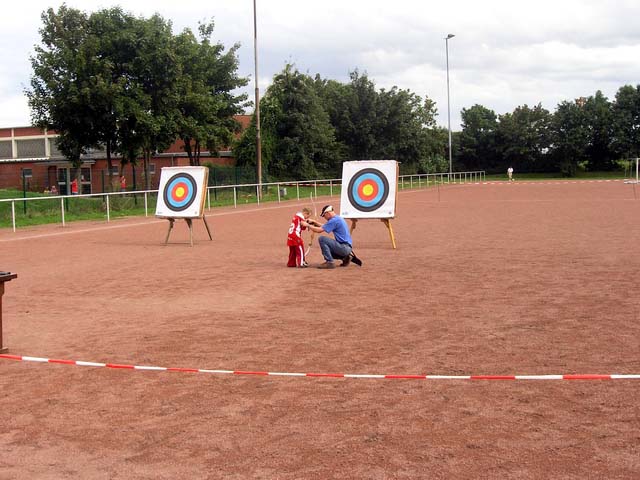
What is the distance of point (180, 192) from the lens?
837 inches

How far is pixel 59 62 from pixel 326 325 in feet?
103

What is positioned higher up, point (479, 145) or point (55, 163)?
point (479, 145)

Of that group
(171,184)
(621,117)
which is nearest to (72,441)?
(171,184)

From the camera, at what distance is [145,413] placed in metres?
6.04

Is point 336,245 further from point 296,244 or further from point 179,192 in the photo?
point 179,192

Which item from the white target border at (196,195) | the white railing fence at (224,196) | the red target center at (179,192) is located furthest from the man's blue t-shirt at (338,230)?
the white railing fence at (224,196)

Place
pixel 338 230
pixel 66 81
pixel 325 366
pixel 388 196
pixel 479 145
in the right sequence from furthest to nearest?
pixel 479 145, pixel 66 81, pixel 388 196, pixel 338 230, pixel 325 366

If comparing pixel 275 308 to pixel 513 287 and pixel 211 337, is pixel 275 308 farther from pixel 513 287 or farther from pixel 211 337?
pixel 513 287

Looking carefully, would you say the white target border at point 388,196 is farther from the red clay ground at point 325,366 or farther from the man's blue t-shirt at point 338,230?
the man's blue t-shirt at point 338,230

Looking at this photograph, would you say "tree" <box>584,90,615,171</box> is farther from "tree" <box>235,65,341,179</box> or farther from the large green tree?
"tree" <box>235,65,341,179</box>

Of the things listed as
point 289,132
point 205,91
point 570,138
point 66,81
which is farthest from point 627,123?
point 66,81

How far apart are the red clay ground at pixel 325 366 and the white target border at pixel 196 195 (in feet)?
14.6

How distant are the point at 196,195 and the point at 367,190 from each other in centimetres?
449

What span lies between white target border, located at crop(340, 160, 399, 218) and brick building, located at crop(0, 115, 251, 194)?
20.5 metres
